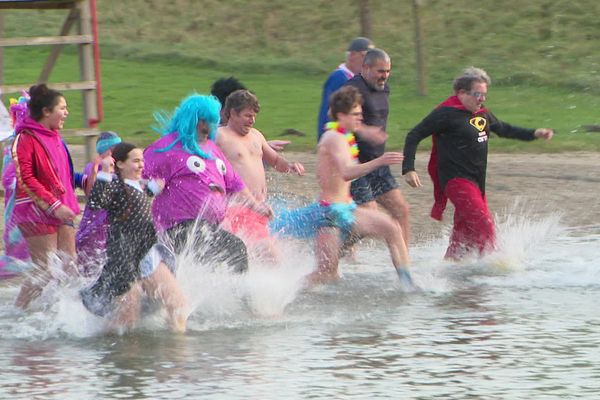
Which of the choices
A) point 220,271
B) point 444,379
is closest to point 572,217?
point 220,271

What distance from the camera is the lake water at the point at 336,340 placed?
7.70 m

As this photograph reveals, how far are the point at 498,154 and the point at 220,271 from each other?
33.3 ft

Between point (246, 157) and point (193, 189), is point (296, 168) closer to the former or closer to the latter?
point (246, 157)

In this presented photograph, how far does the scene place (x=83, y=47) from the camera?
14773 mm

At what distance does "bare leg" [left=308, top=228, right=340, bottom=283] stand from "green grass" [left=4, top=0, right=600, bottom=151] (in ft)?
31.4

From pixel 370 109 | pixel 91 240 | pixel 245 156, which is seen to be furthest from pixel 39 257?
pixel 370 109

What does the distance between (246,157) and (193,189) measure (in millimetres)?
1049

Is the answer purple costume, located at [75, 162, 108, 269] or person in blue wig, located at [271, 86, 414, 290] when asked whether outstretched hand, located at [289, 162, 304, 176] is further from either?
purple costume, located at [75, 162, 108, 269]

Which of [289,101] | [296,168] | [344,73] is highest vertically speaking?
[289,101]

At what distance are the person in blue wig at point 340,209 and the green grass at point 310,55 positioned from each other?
978 centimetres

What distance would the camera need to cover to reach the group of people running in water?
8.91 m

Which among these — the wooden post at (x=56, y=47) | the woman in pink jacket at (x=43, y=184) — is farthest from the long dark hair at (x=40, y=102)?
the wooden post at (x=56, y=47)

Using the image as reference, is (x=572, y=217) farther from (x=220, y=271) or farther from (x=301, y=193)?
(x=220, y=271)

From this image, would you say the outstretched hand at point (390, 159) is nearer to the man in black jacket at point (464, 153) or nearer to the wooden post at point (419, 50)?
the man in black jacket at point (464, 153)
